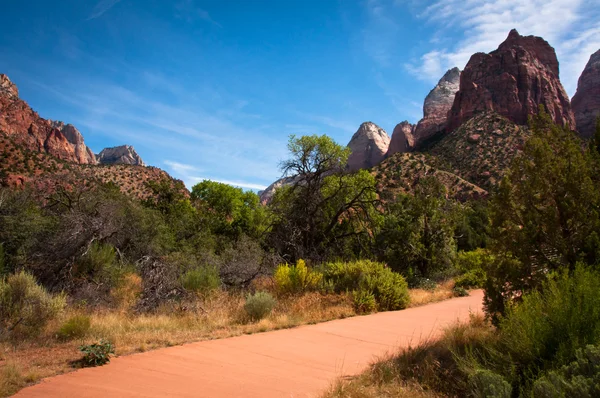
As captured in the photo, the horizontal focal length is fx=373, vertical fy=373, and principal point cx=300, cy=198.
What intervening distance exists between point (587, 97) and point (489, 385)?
501 ft

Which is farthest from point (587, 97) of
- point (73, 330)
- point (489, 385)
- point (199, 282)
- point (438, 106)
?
point (73, 330)

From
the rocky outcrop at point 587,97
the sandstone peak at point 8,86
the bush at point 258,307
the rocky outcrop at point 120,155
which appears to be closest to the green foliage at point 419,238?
the bush at point 258,307

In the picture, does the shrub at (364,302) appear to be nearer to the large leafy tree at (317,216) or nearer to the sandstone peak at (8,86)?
the large leafy tree at (317,216)

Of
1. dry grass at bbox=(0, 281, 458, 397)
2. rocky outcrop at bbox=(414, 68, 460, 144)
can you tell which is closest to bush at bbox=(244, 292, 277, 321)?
dry grass at bbox=(0, 281, 458, 397)

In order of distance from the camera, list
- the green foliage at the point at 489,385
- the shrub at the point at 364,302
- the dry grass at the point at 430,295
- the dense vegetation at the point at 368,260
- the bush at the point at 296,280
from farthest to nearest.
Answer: the dry grass at the point at 430,295, the bush at the point at 296,280, the shrub at the point at 364,302, the dense vegetation at the point at 368,260, the green foliage at the point at 489,385

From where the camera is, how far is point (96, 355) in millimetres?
5613

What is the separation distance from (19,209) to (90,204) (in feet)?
7.91

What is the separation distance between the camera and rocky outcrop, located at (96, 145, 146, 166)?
185200 millimetres

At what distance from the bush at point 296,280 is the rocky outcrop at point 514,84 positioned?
89.3 meters

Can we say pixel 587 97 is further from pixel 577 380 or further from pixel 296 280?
pixel 577 380

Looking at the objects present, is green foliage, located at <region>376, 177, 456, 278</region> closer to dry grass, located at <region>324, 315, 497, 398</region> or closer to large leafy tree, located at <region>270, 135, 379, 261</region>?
large leafy tree, located at <region>270, 135, 379, 261</region>

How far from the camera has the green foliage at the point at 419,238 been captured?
61.3 ft

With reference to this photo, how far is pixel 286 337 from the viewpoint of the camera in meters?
7.70

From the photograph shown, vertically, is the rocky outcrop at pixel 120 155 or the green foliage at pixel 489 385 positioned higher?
the rocky outcrop at pixel 120 155
